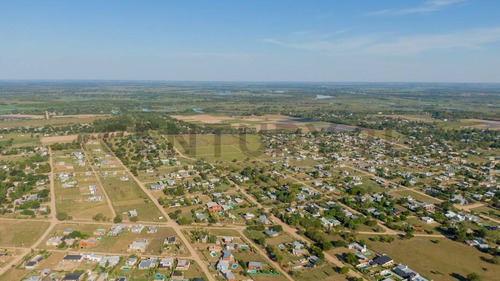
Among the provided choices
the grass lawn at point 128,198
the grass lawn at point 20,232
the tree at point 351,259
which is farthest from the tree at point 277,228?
the grass lawn at point 20,232

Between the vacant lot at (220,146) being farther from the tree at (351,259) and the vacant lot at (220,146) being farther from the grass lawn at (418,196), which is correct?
the tree at (351,259)

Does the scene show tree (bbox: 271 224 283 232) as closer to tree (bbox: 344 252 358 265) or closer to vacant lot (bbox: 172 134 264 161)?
tree (bbox: 344 252 358 265)

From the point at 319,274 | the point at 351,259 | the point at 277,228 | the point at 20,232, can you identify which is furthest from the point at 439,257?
the point at 20,232

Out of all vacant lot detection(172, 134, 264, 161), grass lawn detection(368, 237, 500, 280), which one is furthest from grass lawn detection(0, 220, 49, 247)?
vacant lot detection(172, 134, 264, 161)

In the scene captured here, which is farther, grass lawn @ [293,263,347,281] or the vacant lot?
the vacant lot

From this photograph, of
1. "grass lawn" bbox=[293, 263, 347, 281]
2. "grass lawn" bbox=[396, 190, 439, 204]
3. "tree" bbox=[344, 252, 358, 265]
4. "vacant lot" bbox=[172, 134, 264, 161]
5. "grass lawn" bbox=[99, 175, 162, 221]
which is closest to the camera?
"grass lawn" bbox=[293, 263, 347, 281]

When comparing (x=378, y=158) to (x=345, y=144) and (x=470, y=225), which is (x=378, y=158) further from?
(x=470, y=225)

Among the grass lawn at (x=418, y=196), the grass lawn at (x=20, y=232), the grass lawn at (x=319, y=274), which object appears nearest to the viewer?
the grass lawn at (x=319, y=274)
